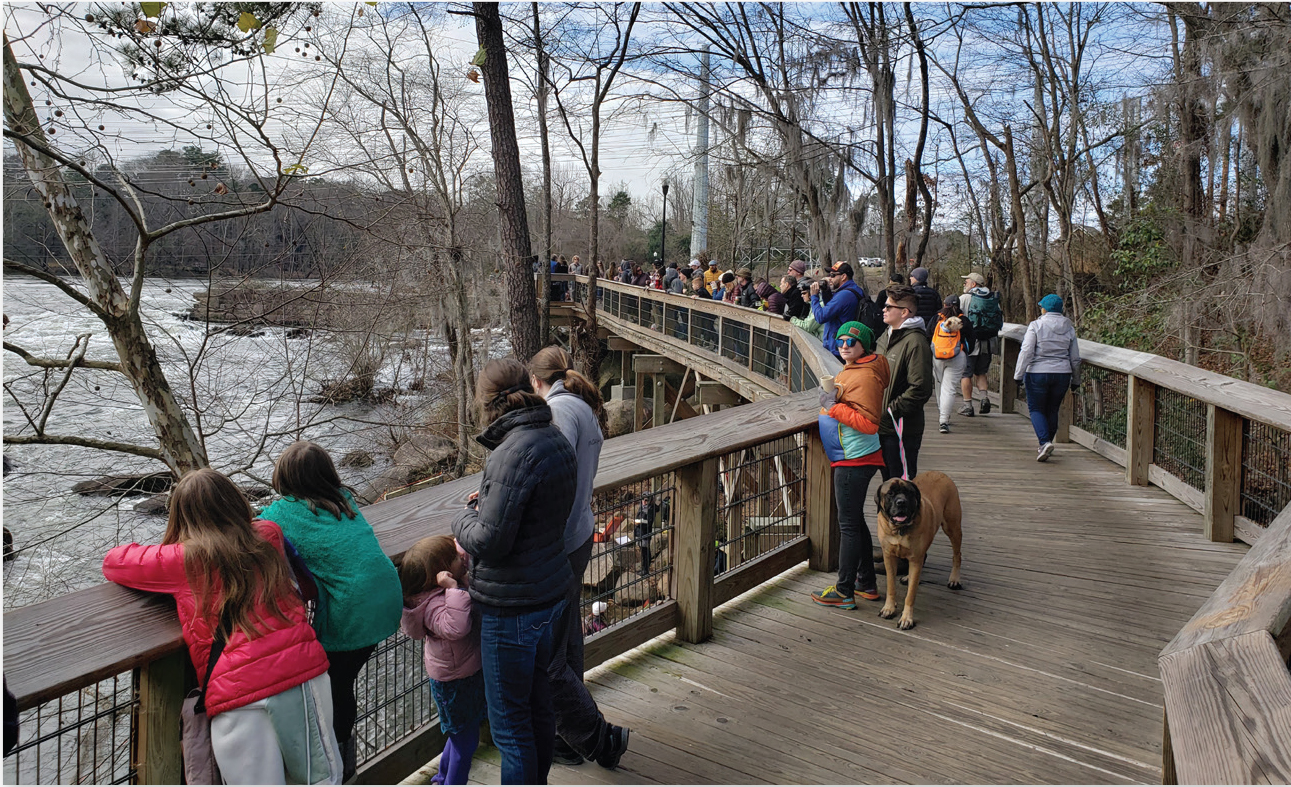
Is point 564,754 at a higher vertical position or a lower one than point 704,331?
lower

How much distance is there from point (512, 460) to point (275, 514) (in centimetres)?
69

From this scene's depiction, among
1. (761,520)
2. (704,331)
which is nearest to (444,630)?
(761,520)

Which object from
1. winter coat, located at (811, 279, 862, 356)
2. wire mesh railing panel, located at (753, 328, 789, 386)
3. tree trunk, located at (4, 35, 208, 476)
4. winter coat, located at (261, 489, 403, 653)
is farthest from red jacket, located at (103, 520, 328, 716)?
wire mesh railing panel, located at (753, 328, 789, 386)

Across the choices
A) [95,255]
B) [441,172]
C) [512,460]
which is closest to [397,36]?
[441,172]

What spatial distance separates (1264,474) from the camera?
6.27m

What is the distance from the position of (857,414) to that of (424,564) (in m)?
2.63

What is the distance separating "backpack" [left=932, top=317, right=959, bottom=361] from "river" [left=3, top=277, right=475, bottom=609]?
6.78 metres

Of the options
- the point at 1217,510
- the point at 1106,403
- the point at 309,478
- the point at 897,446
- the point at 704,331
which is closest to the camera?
the point at 309,478

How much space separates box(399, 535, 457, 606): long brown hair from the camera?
9.77ft

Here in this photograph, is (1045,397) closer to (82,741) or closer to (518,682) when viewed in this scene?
(518,682)

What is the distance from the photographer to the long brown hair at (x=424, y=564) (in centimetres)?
298

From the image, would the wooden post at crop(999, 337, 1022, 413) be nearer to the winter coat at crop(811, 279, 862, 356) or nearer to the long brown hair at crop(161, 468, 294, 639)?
the winter coat at crop(811, 279, 862, 356)

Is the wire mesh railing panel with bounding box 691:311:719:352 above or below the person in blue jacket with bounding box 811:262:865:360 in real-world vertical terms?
below

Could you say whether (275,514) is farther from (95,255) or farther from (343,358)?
(343,358)
